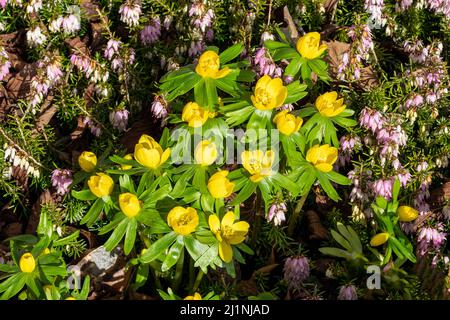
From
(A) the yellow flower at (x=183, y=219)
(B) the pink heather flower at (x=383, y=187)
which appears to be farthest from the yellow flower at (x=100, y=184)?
(B) the pink heather flower at (x=383, y=187)

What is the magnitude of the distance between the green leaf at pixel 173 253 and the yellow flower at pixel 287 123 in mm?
706

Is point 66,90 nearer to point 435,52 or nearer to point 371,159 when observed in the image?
point 371,159

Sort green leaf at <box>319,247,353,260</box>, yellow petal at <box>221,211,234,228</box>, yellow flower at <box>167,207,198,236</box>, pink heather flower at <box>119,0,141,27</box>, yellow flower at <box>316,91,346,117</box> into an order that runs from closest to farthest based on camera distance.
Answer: yellow flower at <box>167,207,198,236</box>, yellow petal at <box>221,211,234,228</box>, yellow flower at <box>316,91,346,117</box>, green leaf at <box>319,247,353,260</box>, pink heather flower at <box>119,0,141,27</box>

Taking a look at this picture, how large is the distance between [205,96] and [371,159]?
4.25 ft

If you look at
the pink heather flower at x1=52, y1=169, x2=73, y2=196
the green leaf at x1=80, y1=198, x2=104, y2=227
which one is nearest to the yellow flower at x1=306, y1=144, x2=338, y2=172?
the green leaf at x1=80, y1=198, x2=104, y2=227

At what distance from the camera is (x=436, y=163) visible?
4.03 metres

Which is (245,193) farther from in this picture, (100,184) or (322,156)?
(100,184)

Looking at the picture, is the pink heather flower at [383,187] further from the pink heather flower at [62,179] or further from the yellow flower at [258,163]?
the pink heather flower at [62,179]

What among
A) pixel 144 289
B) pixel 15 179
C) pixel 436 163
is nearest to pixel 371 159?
pixel 436 163

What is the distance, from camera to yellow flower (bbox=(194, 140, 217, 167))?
3.08 m

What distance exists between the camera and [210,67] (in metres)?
3.21

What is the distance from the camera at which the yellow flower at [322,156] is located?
3119 millimetres

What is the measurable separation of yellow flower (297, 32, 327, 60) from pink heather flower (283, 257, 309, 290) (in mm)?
1078

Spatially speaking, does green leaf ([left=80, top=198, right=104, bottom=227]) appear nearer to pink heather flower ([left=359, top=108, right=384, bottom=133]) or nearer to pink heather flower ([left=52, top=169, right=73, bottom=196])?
pink heather flower ([left=52, top=169, right=73, bottom=196])
